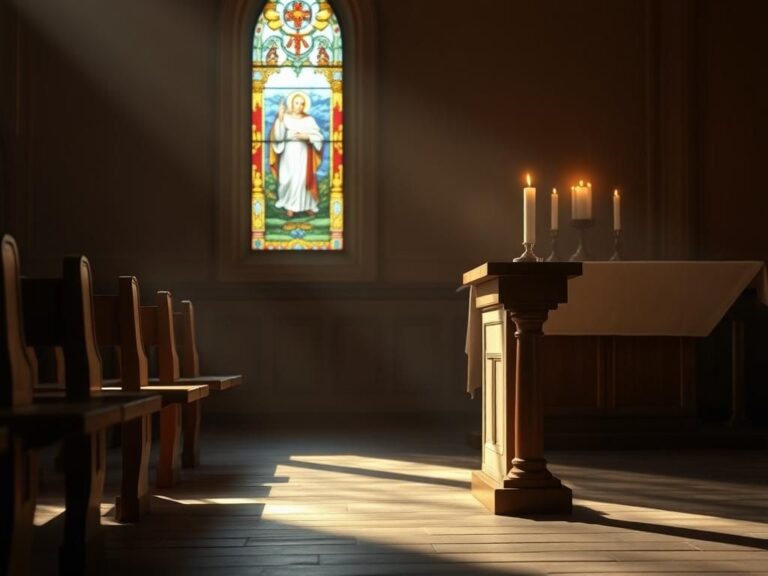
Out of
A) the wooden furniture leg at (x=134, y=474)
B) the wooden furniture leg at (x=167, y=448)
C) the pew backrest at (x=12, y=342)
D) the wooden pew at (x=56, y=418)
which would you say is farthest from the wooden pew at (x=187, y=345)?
the pew backrest at (x=12, y=342)

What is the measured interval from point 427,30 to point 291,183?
1682 millimetres

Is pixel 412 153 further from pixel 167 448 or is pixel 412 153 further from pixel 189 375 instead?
pixel 167 448

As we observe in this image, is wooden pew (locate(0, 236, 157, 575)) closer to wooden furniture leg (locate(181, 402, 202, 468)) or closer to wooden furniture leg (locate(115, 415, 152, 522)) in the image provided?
wooden furniture leg (locate(115, 415, 152, 522))

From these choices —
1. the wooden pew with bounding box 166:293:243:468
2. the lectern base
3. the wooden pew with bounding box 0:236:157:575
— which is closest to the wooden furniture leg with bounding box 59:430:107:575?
the wooden pew with bounding box 0:236:157:575

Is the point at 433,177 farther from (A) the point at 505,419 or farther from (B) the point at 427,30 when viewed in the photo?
(A) the point at 505,419

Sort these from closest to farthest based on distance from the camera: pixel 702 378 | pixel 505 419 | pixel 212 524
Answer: pixel 212 524 → pixel 505 419 → pixel 702 378

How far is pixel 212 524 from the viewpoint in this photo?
11.3 ft

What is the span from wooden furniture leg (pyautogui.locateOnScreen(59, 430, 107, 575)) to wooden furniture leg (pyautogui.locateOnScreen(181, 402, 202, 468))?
2.50 m

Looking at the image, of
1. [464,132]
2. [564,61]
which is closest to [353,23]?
[464,132]

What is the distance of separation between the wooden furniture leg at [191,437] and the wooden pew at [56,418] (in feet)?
7.66

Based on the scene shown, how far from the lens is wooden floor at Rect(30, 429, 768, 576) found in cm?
281

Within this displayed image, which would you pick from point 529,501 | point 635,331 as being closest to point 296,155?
point 635,331

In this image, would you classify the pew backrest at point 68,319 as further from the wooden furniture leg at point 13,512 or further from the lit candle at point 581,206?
the lit candle at point 581,206

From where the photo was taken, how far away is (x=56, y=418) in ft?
6.31
